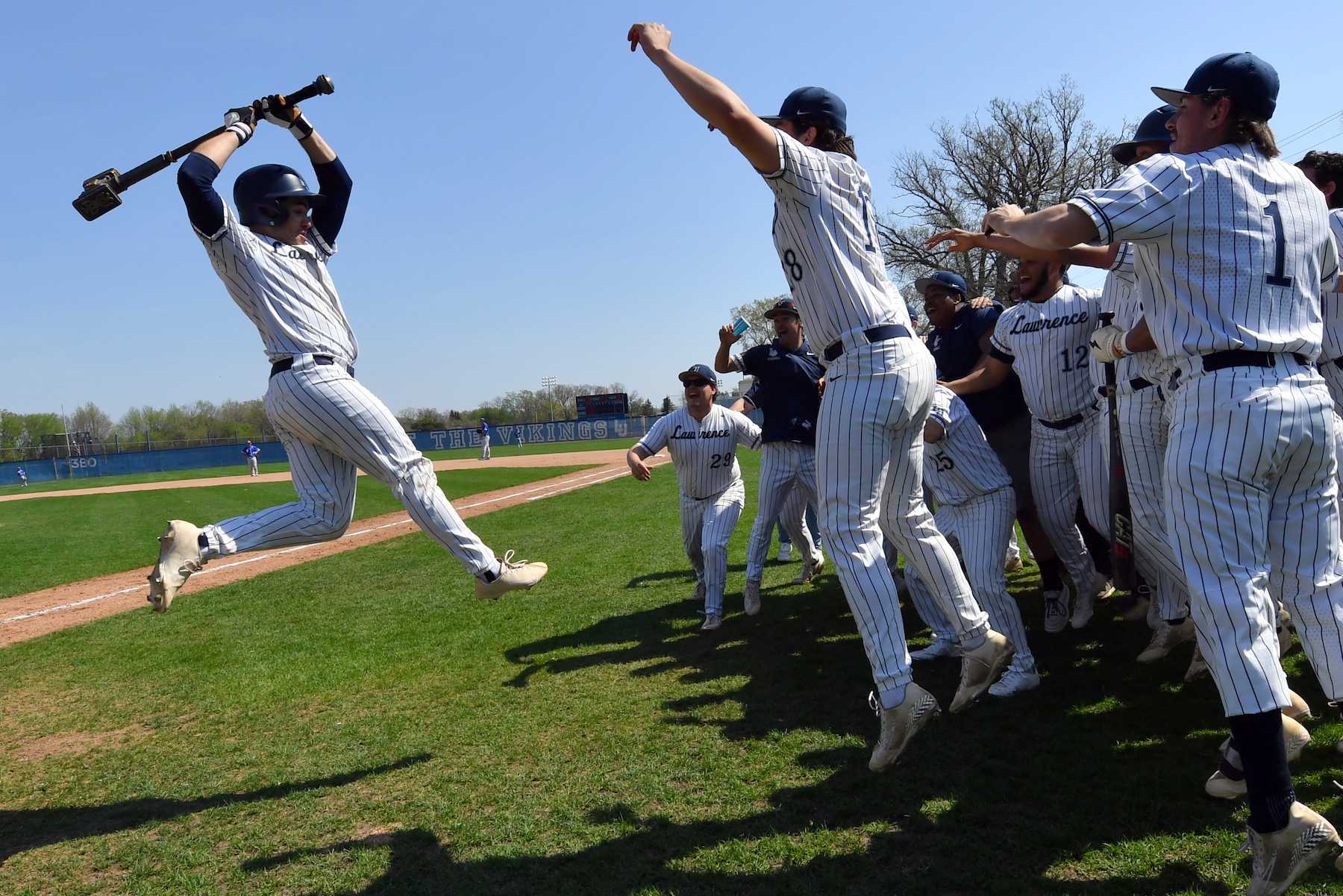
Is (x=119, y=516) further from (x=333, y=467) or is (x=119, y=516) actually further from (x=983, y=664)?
(x=983, y=664)

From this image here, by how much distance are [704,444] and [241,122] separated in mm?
3590

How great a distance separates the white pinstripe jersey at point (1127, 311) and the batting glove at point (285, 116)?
11.1 ft

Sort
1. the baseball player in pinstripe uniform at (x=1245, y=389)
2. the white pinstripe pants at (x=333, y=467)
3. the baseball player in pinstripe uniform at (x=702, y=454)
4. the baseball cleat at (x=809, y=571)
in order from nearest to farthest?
the baseball player in pinstripe uniform at (x=1245, y=389) → the white pinstripe pants at (x=333, y=467) → the baseball player in pinstripe uniform at (x=702, y=454) → the baseball cleat at (x=809, y=571)

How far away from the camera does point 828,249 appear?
111 inches

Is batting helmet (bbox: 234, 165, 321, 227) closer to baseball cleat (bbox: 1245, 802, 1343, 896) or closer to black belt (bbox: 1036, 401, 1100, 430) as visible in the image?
black belt (bbox: 1036, 401, 1100, 430)

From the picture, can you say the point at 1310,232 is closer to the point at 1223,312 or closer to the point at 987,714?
the point at 1223,312

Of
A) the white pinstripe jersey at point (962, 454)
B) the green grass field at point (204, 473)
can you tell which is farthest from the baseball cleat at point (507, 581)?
the green grass field at point (204, 473)

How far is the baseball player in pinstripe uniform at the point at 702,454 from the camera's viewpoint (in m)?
6.27

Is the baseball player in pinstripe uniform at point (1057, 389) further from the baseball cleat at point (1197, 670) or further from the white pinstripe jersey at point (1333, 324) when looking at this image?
the white pinstripe jersey at point (1333, 324)

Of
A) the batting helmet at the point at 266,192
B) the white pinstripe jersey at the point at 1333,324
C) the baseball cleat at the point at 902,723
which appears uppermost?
the batting helmet at the point at 266,192

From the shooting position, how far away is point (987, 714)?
3547 millimetres

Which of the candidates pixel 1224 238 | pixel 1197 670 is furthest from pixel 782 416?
pixel 1224 238

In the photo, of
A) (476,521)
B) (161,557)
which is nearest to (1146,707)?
(161,557)

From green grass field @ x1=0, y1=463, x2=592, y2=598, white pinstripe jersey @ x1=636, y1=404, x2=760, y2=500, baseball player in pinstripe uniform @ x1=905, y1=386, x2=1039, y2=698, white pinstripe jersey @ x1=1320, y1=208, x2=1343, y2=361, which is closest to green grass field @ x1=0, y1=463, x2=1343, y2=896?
baseball player in pinstripe uniform @ x1=905, y1=386, x2=1039, y2=698
